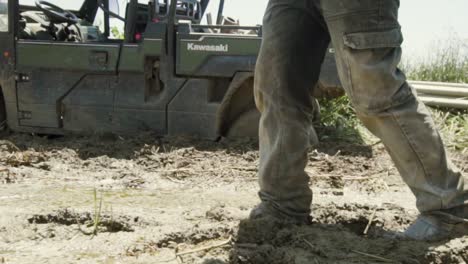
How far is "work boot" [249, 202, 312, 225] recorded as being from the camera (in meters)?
2.65

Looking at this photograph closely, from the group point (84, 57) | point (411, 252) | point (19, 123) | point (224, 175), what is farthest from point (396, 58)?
point (19, 123)

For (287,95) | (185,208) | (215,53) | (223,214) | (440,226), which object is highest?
(287,95)

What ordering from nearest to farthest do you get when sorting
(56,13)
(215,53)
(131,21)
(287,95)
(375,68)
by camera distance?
1. (375,68)
2. (287,95)
3. (215,53)
4. (131,21)
5. (56,13)

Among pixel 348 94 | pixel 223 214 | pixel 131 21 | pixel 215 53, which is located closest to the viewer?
pixel 348 94

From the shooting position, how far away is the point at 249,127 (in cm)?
588

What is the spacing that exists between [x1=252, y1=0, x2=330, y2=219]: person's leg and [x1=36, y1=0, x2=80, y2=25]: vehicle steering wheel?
414cm

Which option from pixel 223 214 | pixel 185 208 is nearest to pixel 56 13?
pixel 185 208

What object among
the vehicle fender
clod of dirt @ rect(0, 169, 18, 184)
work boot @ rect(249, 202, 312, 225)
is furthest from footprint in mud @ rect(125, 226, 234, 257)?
the vehicle fender

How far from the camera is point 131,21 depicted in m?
6.11

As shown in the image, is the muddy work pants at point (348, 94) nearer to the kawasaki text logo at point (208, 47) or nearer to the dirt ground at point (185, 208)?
the dirt ground at point (185, 208)

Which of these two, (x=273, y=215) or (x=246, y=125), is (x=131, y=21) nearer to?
(x=246, y=125)

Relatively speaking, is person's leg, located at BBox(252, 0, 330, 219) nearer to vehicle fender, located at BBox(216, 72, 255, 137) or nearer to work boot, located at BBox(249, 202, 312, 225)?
work boot, located at BBox(249, 202, 312, 225)

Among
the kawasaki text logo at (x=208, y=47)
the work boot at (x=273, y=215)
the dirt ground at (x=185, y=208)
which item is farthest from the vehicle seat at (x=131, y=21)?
the work boot at (x=273, y=215)

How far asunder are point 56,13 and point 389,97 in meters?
4.74
